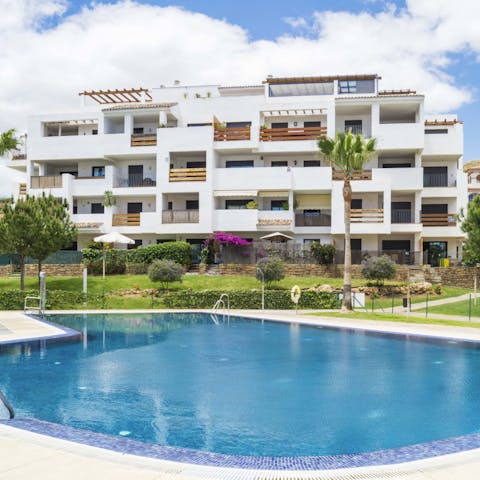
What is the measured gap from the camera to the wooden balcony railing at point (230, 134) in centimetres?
4203

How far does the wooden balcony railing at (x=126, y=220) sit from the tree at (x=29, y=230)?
9323mm

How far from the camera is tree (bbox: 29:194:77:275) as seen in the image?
105 ft

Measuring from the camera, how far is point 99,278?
118ft

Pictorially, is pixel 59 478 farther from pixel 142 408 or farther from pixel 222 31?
pixel 222 31

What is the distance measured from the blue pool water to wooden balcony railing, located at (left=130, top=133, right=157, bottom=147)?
24.6 meters

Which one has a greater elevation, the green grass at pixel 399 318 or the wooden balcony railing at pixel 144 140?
the wooden balcony railing at pixel 144 140

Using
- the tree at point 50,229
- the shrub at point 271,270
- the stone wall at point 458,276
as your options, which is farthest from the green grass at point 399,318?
the tree at point 50,229

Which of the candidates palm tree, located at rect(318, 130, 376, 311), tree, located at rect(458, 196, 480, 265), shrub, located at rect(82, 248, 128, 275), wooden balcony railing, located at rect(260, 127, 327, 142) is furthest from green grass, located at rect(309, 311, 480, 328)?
wooden balcony railing, located at rect(260, 127, 327, 142)

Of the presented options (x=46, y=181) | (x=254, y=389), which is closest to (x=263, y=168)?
(x=46, y=181)

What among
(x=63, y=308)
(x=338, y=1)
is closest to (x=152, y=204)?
(x=63, y=308)

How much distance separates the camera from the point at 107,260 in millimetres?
37281

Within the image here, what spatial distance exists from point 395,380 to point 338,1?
14.0 meters

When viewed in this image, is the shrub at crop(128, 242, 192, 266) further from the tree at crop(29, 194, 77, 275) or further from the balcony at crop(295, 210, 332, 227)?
the balcony at crop(295, 210, 332, 227)

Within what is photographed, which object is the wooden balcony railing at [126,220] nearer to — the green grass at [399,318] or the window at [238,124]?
the window at [238,124]
